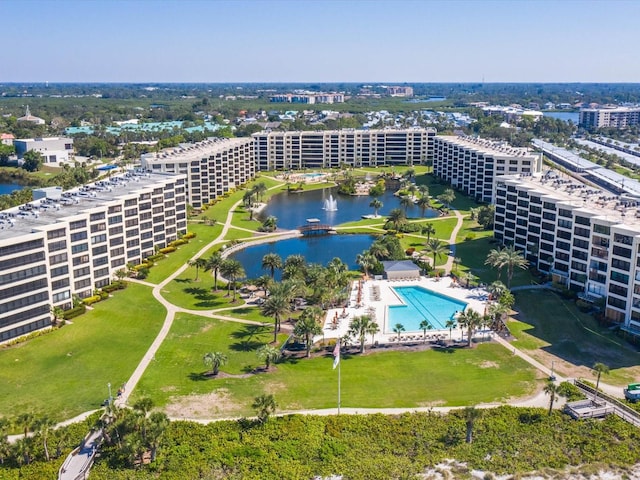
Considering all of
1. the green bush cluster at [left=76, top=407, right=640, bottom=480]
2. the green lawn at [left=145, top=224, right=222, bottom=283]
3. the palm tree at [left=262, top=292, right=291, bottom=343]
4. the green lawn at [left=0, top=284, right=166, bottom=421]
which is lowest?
the green bush cluster at [left=76, top=407, right=640, bottom=480]

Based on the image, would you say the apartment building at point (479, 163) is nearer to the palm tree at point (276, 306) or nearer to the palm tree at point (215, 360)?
the palm tree at point (276, 306)

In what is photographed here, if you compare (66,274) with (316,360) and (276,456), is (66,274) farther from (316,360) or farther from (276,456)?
(276,456)

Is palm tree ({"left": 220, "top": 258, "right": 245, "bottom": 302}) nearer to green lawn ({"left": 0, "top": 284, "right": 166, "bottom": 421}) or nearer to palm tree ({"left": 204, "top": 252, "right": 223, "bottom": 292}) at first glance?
palm tree ({"left": 204, "top": 252, "right": 223, "bottom": 292})

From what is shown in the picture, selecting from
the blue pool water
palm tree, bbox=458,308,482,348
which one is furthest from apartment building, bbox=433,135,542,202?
palm tree, bbox=458,308,482,348

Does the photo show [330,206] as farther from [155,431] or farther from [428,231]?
[155,431]

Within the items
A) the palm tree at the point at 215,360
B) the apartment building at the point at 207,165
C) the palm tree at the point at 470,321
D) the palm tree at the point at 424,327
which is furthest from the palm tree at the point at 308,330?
the apartment building at the point at 207,165
